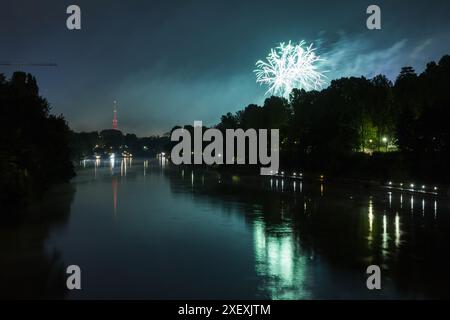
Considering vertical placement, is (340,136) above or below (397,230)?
above

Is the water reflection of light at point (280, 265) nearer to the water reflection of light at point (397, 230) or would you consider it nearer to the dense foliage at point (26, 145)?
the water reflection of light at point (397, 230)

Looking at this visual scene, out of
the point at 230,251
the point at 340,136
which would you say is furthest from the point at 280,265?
the point at 340,136

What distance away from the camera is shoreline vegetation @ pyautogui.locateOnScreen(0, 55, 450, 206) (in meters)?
31.8

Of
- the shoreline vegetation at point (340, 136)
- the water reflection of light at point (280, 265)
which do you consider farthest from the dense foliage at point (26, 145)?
the water reflection of light at point (280, 265)

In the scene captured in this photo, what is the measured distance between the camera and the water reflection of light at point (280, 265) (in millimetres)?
9555

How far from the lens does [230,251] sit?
13.8 meters

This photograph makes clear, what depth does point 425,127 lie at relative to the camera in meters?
43.5

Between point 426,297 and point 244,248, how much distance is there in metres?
6.04

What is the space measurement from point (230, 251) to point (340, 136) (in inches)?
1957

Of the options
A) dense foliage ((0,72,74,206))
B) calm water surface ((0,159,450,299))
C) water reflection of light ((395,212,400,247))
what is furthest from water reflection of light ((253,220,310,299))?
dense foliage ((0,72,74,206))

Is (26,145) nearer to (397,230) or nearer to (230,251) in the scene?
(230,251)

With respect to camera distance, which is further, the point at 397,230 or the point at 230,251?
the point at 397,230
